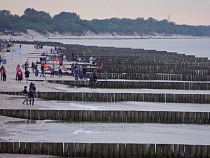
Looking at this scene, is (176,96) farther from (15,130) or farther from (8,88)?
(15,130)

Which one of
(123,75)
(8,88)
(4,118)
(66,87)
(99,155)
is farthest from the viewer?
(123,75)

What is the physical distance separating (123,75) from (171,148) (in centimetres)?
4410

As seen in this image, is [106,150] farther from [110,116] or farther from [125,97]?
[125,97]

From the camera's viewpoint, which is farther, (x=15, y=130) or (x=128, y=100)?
(x=128, y=100)

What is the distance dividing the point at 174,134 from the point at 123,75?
121 ft

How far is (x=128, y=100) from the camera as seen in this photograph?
2205 inches

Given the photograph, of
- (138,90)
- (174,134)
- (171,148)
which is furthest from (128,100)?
(171,148)

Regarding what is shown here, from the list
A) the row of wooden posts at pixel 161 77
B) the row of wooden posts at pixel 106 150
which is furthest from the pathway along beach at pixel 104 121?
the row of wooden posts at pixel 161 77

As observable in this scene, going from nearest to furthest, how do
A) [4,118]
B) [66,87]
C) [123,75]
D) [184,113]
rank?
[4,118] < [184,113] < [66,87] < [123,75]

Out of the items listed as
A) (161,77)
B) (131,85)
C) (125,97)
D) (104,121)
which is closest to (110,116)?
(104,121)

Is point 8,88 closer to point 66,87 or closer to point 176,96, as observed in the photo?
point 66,87

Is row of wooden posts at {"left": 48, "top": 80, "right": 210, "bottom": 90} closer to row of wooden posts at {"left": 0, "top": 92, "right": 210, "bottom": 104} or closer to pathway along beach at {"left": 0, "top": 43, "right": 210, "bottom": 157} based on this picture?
pathway along beach at {"left": 0, "top": 43, "right": 210, "bottom": 157}

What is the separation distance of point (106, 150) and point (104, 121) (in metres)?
11.0

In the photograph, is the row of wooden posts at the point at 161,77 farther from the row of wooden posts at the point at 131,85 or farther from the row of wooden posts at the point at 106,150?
the row of wooden posts at the point at 106,150
